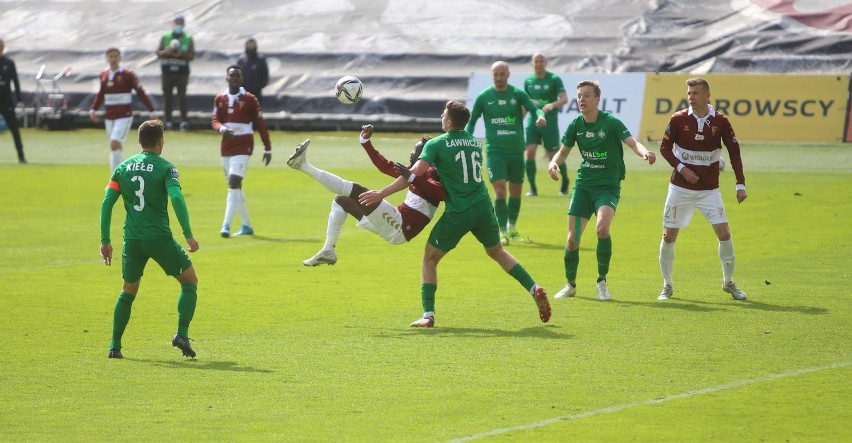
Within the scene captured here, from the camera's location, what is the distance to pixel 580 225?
46.5ft

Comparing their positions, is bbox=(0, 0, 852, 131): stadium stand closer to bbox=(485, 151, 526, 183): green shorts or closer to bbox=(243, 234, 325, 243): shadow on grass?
bbox=(485, 151, 526, 183): green shorts

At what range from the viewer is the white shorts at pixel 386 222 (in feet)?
43.9

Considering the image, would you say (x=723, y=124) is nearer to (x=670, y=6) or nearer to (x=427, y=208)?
(x=427, y=208)

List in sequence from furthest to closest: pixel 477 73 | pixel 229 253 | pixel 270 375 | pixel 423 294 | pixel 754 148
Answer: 1. pixel 477 73
2. pixel 754 148
3. pixel 229 253
4. pixel 423 294
5. pixel 270 375

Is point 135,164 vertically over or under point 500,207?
over

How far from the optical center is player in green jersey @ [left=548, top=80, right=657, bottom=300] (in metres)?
13.9

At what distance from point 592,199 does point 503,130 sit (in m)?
4.62

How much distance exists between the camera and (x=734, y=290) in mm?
13875

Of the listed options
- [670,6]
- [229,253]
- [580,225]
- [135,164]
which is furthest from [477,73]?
[135,164]

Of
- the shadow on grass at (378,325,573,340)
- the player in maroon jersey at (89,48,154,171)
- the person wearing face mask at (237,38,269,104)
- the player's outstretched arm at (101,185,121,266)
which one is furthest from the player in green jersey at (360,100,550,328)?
the person wearing face mask at (237,38,269,104)

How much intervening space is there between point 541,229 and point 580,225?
238 inches

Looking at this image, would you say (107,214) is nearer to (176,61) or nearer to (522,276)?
(522,276)

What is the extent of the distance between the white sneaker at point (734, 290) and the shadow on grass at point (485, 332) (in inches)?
97.4

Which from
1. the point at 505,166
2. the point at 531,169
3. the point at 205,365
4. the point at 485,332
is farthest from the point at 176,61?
the point at 205,365
